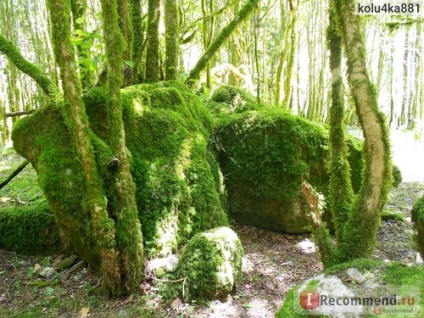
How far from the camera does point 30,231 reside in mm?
4172

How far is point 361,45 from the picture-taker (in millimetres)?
2477

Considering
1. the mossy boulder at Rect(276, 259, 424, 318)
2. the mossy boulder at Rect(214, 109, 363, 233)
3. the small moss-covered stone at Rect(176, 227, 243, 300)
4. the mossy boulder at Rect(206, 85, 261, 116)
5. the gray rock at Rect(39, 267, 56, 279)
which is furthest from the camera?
the mossy boulder at Rect(206, 85, 261, 116)

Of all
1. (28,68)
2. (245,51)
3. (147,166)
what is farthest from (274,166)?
(245,51)

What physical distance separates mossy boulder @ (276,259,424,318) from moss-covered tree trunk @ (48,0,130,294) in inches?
64.3

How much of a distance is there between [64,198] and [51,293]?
0.95 meters

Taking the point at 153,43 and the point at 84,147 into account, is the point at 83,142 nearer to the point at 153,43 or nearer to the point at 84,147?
the point at 84,147

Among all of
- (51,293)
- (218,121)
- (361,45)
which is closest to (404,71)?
(218,121)

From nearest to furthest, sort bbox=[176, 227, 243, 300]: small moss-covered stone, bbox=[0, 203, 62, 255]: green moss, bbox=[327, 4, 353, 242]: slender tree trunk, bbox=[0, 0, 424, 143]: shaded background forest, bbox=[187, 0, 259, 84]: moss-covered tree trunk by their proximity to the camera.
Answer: bbox=[327, 4, 353, 242]: slender tree trunk
bbox=[176, 227, 243, 300]: small moss-covered stone
bbox=[0, 203, 62, 255]: green moss
bbox=[187, 0, 259, 84]: moss-covered tree trunk
bbox=[0, 0, 424, 143]: shaded background forest

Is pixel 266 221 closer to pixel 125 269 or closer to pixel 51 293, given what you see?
pixel 125 269

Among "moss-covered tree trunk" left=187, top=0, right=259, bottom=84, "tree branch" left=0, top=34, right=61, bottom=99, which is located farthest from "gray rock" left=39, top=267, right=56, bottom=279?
"moss-covered tree trunk" left=187, top=0, right=259, bottom=84

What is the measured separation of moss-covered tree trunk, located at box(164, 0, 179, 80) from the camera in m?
5.48

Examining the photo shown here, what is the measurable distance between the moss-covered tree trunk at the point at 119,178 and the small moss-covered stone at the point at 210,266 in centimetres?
47

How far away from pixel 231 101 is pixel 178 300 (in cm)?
438

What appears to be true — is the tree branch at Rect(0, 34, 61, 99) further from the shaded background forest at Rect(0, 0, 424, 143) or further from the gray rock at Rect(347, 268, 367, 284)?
the gray rock at Rect(347, 268, 367, 284)
